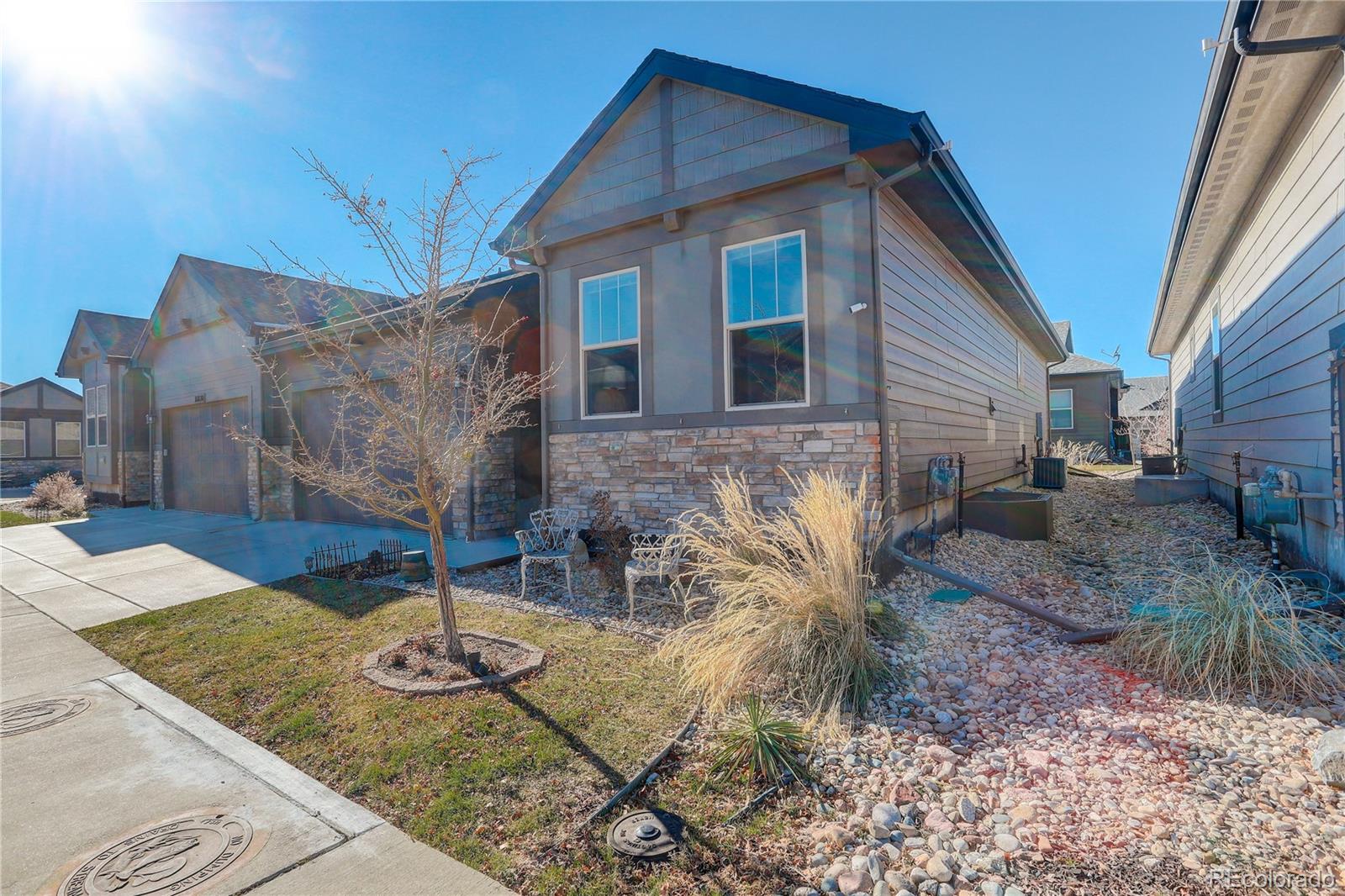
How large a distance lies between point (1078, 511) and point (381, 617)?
31.5ft

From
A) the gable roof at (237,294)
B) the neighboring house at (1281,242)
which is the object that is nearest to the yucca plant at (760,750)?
the neighboring house at (1281,242)

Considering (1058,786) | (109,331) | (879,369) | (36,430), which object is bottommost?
(1058,786)

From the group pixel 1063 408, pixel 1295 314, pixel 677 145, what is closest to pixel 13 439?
pixel 677 145

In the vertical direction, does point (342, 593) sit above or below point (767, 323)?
below

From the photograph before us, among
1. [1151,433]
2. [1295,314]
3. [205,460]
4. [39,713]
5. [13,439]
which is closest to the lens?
[39,713]

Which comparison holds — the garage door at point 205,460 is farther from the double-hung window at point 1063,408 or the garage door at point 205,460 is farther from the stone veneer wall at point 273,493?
the double-hung window at point 1063,408

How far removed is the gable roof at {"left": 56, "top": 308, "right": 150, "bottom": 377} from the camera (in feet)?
53.4

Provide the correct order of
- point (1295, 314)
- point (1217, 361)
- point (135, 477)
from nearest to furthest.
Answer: point (1295, 314)
point (1217, 361)
point (135, 477)

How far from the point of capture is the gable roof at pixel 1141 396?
2552cm

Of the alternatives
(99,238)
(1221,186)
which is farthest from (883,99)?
(99,238)

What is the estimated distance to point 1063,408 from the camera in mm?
21125

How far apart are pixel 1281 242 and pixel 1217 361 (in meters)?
4.03

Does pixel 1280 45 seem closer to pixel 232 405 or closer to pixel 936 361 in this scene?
pixel 936 361

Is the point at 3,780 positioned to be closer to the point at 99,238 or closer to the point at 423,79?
the point at 423,79
